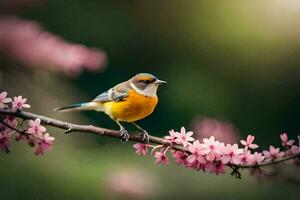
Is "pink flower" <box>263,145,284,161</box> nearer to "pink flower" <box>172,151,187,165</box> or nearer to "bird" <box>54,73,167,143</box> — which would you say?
"pink flower" <box>172,151,187,165</box>

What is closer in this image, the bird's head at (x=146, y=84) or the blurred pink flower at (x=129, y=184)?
the bird's head at (x=146, y=84)

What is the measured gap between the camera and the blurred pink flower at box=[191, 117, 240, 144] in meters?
1.61

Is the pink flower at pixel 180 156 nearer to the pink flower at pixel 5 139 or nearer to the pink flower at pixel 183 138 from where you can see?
the pink flower at pixel 183 138

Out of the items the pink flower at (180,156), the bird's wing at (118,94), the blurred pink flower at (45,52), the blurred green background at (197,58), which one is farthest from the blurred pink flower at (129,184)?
the pink flower at (180,156)

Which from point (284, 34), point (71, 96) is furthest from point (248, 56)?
point (71, 96)

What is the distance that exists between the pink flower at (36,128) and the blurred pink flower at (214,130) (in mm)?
945

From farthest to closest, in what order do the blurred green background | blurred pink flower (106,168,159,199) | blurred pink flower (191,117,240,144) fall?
the blurred green background
blurred pink flower (106,168,159,199)
blurred pink flower (191,117,240,144)

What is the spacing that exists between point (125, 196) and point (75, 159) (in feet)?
0.62

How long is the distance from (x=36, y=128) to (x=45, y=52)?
3.24 ft

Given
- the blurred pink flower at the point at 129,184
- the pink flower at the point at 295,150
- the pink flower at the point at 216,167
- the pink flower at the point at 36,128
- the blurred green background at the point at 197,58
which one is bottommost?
the pink flower at the point at 216,167

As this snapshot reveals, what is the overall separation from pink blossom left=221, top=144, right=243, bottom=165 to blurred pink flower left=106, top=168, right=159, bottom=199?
3.47ft

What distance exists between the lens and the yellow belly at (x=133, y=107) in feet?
2.94

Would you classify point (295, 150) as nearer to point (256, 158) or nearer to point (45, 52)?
point (256, 158)

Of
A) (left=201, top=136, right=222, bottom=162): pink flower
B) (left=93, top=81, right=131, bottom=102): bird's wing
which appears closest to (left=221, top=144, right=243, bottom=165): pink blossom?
(left=201, top=136, right=222, bottom=162): pink flower
